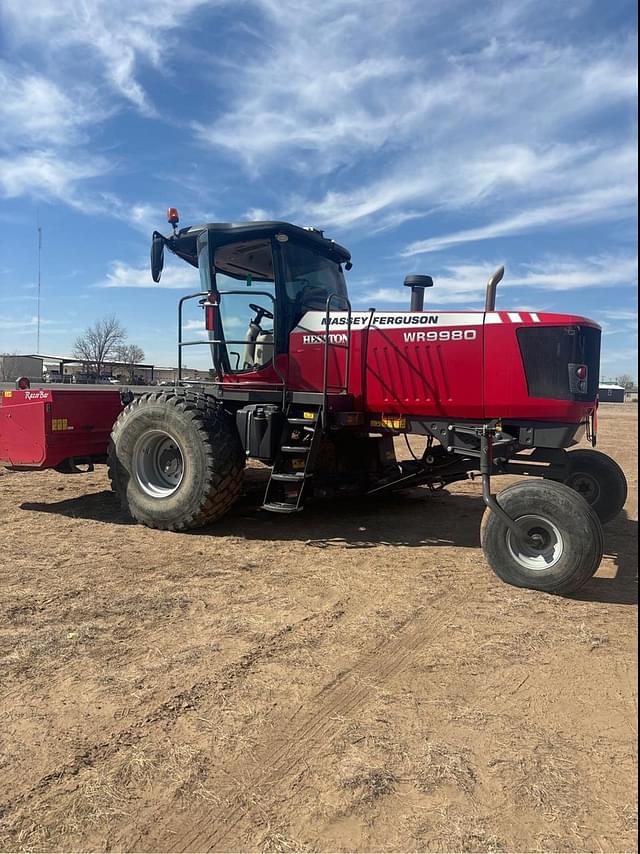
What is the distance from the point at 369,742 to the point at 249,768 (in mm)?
503

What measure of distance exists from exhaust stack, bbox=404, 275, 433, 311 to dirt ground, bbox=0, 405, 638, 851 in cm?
244

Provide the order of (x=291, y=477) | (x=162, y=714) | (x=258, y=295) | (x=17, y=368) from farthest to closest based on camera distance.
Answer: (x=17, y=368) → (x=258, y=295) → (x=291, y=477) → (x=162, y=714)

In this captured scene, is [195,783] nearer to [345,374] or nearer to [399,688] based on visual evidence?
[399,688]

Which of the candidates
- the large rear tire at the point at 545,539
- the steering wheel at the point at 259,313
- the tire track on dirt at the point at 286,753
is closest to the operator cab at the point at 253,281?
the steering wheel at the point at 259,313

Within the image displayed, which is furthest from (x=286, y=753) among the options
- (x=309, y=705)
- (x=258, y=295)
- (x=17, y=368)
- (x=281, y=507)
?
(x=17, y=368)

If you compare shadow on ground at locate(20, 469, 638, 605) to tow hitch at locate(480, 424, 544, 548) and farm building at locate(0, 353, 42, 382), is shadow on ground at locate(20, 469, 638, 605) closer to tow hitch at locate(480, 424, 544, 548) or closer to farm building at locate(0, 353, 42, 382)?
tow hitch at locate(480, 424, 544, 548)

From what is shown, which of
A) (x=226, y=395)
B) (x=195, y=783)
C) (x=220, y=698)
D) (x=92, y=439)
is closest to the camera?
(x=195, y=783)

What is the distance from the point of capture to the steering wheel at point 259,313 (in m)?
6.27

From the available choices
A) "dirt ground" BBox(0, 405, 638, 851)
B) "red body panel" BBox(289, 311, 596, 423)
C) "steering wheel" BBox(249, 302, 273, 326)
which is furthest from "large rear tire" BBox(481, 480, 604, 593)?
"steering wheel" BBox(249, 302, 273, 326)

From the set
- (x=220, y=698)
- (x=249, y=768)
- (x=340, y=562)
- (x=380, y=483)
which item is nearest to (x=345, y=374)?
(x=380, y=483)

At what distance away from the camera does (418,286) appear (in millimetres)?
5930

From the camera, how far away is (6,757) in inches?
94.3

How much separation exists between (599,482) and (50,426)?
568 cm

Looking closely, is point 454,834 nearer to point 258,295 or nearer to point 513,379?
point 513,379
